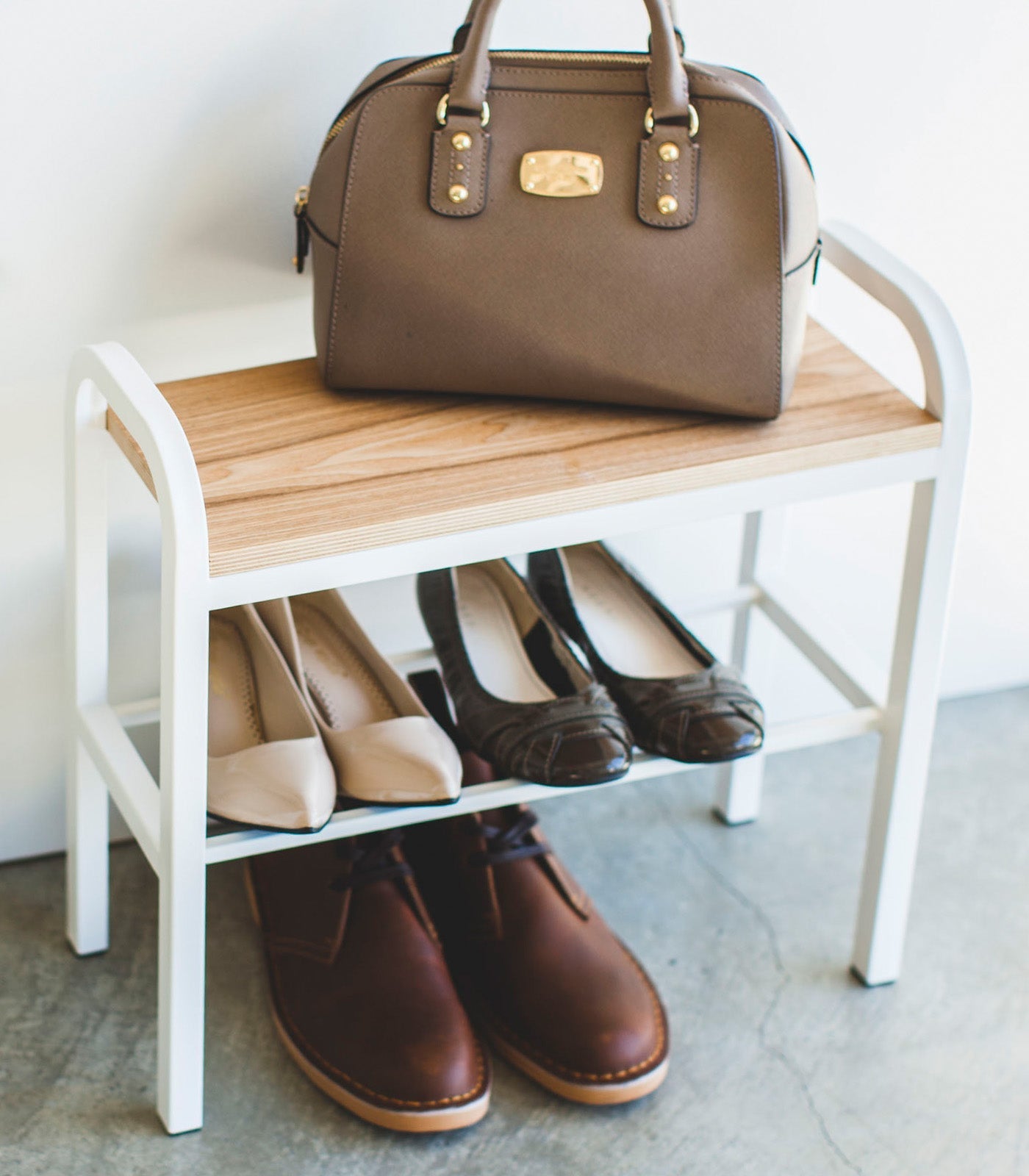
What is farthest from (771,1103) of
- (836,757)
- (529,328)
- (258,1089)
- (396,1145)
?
(529,328)

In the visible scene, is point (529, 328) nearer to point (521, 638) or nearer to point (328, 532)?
point (328, 532)

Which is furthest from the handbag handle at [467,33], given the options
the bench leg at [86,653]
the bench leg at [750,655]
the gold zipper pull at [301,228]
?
the bench leg at [750,655]

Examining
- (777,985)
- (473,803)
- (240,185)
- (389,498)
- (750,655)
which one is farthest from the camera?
(750,655)

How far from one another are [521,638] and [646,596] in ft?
0.38

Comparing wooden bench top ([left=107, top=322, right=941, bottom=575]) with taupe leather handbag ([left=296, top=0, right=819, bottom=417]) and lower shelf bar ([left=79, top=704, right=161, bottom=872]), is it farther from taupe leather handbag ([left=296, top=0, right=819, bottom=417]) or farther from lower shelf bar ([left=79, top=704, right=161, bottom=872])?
lower shelf bar ([left=79, top=704, right=161, bottom=872])

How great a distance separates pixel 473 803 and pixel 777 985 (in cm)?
39

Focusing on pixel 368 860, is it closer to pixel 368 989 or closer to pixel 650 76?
pixel 368 989

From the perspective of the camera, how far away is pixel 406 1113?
102cm

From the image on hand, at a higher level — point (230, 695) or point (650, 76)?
point (650, 76)

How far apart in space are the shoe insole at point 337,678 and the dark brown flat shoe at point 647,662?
0.17 m

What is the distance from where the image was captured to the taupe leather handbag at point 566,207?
901 millimetres

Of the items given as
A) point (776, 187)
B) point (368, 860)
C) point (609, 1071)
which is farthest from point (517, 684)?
point (776, 187)

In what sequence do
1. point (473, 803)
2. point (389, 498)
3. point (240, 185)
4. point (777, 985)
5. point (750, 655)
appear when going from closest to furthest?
1. point (389, 498)
2. point (473, 803)
3. point (240, 185)
4. point (777, 985)
5. point (750, 655)

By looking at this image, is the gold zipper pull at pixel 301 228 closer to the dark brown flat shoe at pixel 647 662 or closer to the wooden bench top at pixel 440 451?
the wooden bench top at pixel 440 451
